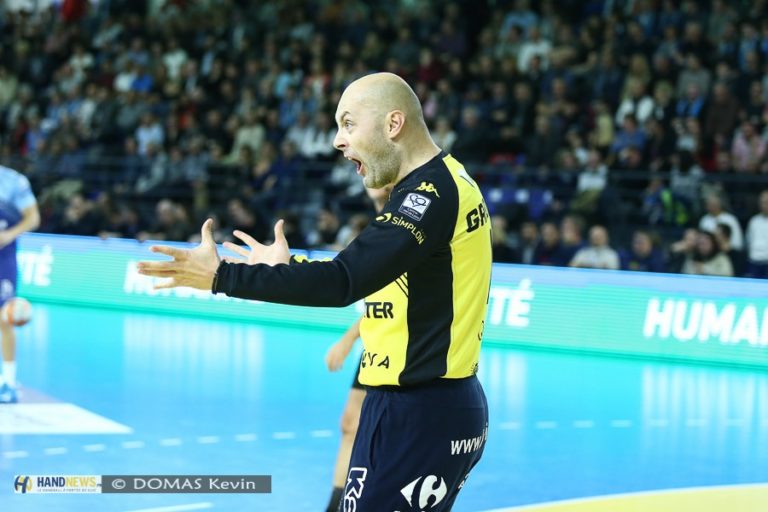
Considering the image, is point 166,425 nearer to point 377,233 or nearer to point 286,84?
point 377,233

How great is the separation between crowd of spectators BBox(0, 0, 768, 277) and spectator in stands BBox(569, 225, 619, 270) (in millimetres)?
18

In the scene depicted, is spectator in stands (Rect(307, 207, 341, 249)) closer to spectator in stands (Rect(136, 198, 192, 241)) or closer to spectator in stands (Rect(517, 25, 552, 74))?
spectator in stands (Rect(136, 198, 192, 241))

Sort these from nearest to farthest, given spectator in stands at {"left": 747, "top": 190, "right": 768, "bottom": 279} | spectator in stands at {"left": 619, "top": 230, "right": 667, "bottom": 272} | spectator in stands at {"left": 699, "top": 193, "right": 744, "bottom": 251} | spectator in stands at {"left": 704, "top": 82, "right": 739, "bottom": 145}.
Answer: spectator in stands at {"left": 747, "top": 190, "right": 768, "bottom": 279}, spectator in stands at {"left": 699, "top": 193, "right": 744, "bottom": 251}, spectator in stands at {"left": 619, "top": 230, "right": 667, "bottom": 272}, spectator in stands at {"left": 704, "top": 82, "right": 739, "bottom": 145}

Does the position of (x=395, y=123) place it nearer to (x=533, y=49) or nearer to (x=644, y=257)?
(x=644, y=257)

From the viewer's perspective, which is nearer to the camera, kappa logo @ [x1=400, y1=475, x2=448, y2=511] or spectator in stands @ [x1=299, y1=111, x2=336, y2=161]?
kappa logo @ [x1=400, y1=475, x2=448, y2=511]

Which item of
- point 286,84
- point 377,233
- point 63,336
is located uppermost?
point 286,84

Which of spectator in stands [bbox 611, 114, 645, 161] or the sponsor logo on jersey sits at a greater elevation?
spectator in stands [bbox 611, 114, 645, 161]

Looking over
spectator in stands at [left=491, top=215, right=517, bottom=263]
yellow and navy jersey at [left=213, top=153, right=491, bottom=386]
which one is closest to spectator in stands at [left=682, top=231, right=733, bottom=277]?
spectator in stands at [left=491, top=215, right=517, bottom=263]

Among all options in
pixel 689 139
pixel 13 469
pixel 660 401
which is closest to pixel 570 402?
pixel 660 401

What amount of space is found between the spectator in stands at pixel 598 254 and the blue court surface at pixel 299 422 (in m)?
1.42

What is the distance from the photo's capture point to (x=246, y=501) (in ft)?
21.6

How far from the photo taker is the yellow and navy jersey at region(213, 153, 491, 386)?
3090 millimetres

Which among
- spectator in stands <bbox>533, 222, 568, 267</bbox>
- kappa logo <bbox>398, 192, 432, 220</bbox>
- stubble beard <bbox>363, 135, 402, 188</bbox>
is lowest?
spectator in stands <bbox>533, 222, 568, 267</bbox>

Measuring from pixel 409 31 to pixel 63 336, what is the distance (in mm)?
8297
